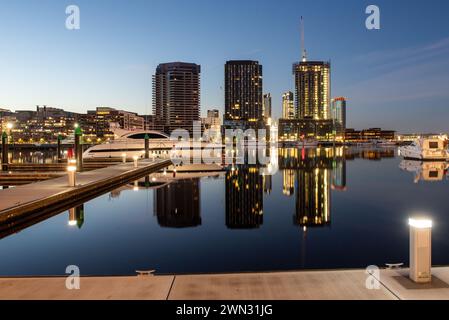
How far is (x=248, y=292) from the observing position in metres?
5.81

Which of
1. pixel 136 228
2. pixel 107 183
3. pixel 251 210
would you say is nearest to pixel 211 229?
pixel 136 228

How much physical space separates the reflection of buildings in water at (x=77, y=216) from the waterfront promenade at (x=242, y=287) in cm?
868

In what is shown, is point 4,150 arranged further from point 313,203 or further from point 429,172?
point 429,172

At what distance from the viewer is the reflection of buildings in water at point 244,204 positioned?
1591 cm

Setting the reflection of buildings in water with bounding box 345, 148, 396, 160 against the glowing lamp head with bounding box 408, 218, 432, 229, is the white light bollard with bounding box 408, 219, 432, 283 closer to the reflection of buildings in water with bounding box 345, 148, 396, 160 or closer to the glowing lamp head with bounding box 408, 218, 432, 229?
the glowing lamp head with bounding box 408, 218, 432, 229

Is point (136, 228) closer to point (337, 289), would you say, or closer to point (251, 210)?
point (251, 210)

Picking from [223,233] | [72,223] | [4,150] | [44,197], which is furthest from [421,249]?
[4,150]

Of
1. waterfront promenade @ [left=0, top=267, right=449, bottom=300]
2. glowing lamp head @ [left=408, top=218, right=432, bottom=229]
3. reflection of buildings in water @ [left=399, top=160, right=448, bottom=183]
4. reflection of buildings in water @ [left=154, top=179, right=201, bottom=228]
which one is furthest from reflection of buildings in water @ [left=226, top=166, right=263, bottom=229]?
reflection of buildings in water @ [left=399, top=160, right=448, bottom=183]

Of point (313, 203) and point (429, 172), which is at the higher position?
point (429, 172)

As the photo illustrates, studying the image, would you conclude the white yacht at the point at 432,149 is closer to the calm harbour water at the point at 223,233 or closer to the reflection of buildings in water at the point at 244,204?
the calm harbour water at the point at 223,233

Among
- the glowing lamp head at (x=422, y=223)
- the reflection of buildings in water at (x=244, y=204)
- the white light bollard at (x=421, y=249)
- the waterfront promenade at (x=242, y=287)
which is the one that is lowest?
the reflection of buildings in water at (x=244, y=204)

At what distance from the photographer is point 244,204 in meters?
20.6

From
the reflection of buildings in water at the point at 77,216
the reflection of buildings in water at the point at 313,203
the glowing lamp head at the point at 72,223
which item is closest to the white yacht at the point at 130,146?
the reflection of buildings in water at the point at 313,203

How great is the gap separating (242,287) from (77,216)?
11805 millimetres
